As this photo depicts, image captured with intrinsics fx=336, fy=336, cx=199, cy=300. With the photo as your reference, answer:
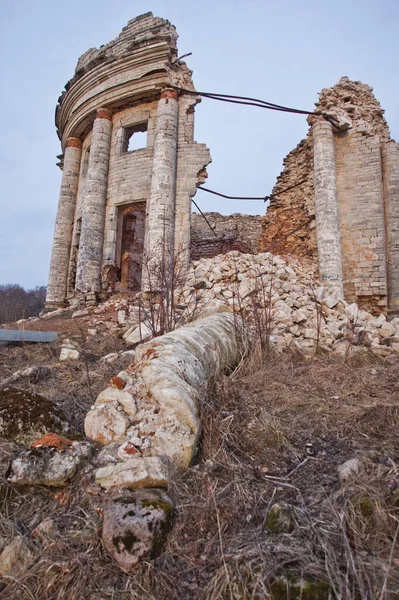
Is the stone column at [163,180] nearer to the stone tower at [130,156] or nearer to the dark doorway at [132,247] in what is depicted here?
the stone tower at [130,156]

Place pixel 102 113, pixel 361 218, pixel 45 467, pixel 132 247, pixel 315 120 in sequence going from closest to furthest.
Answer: pixel 45 467
pixel 361 218
pixel 315 120
pixel 102 113
pixel 132 247

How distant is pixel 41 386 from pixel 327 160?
30.4ft

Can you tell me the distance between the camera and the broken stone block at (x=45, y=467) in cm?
175

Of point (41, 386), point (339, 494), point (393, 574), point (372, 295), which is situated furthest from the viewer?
point (372, 295)

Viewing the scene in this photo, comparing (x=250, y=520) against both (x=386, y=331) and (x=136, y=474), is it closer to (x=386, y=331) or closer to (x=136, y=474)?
(x=136, y=474)

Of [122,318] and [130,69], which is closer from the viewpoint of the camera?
[122,318]

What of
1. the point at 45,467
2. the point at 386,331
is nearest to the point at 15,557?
the point at 45,467

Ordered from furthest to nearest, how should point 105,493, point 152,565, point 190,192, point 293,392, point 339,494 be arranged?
1. point 190,192
2. point 293,392
3. point 105,493
4. point 339,494
5. point 152,565

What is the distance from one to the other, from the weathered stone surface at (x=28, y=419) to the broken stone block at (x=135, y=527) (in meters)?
0.83

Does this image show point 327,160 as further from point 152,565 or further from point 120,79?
point 152,565

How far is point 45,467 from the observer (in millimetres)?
1788

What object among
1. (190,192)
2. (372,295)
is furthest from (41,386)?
(372,295)

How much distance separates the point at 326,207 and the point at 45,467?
9211 millimetres

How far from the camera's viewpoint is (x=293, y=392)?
117 inches
